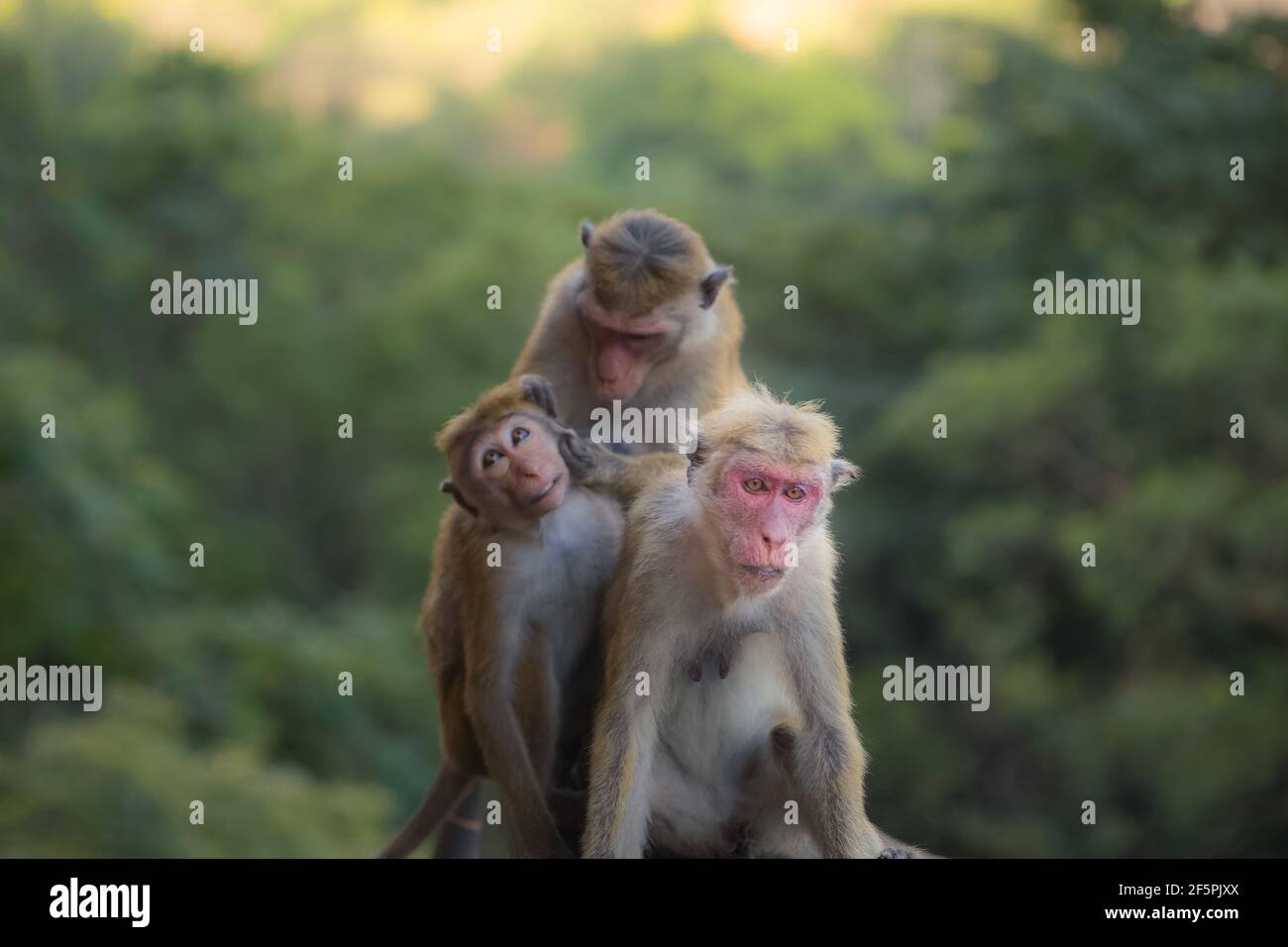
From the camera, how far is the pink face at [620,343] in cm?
579

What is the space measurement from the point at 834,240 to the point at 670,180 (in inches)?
254

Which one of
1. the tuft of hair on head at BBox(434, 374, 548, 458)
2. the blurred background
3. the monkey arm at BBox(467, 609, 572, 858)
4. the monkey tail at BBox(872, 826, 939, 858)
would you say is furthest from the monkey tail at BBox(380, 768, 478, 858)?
the blurred background

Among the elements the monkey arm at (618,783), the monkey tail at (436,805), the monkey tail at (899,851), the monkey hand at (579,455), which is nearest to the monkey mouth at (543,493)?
the monkey hand at (579,455)

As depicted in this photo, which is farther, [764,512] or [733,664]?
[733,664]

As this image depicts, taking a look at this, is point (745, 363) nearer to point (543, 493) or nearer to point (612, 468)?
point (612, 468)

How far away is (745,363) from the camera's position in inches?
1046

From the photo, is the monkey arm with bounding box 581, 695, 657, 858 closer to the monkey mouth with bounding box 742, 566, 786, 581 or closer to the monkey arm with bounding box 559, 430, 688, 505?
the monkey mouth with bounding box 742, 566, 786, 581

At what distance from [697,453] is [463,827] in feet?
6.21

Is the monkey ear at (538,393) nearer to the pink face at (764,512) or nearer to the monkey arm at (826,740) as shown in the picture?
the pink face at (764,512)

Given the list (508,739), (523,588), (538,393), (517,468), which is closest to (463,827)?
(508,739)

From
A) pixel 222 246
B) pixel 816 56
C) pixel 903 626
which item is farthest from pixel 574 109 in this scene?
pixel 903 626

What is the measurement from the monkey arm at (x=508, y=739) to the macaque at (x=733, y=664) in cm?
19

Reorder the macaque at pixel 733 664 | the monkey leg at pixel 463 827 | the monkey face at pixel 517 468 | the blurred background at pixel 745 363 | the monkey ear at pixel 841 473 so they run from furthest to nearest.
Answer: the blurred background at pixel 745 363
the monkey leg at pixel 463 827
the monkey face at pixel 517 468
the monkey ear at pixel 841 473
the macaque at pixel 733 664

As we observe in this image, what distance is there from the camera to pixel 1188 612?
1941cm
